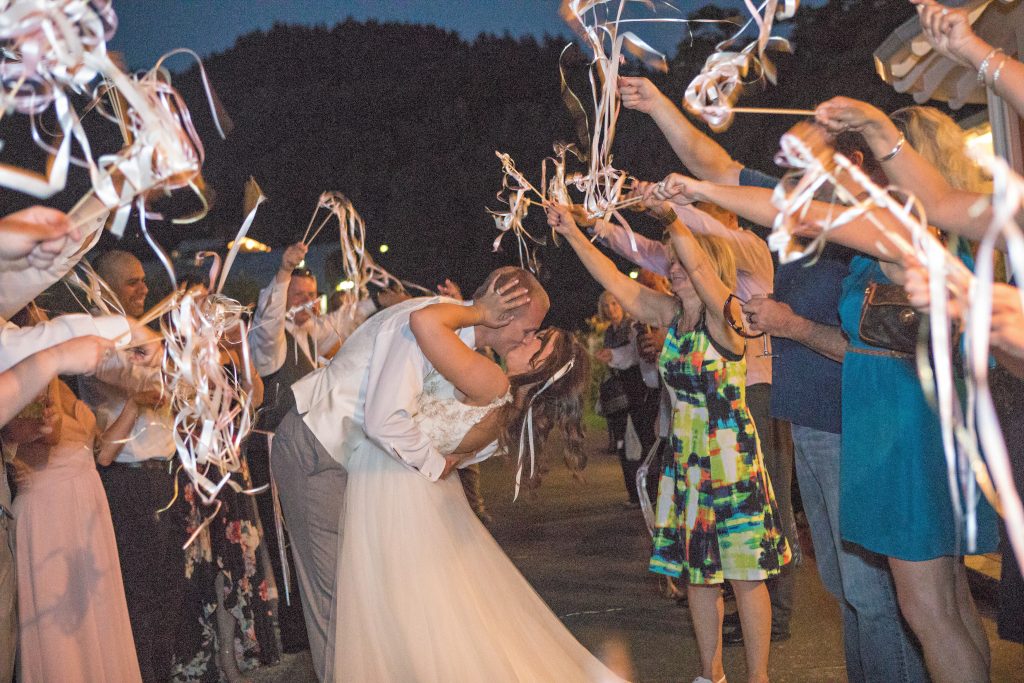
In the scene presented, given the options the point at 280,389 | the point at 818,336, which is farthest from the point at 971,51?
the point at 280,389

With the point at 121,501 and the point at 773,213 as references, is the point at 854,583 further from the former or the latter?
the point at 121,501

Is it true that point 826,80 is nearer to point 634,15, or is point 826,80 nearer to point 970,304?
point 634,15

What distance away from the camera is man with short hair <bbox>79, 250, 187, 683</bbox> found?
4.71 m

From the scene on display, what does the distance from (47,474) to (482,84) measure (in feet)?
101

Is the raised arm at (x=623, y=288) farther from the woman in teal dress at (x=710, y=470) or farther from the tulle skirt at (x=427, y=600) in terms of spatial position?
the tulle skirt at (x=427, y=600)

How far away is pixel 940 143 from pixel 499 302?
1718 millimetres

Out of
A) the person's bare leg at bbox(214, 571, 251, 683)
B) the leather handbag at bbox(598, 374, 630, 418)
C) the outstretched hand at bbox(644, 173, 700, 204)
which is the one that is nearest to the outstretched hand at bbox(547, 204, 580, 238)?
the outstretched hand at bbox(644, 173, 700, 204)

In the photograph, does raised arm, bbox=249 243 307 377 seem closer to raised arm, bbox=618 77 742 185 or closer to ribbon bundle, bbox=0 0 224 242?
raised arm, bbox=618 77 742 185

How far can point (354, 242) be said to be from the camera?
5.46 meters

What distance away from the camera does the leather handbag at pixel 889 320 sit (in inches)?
121

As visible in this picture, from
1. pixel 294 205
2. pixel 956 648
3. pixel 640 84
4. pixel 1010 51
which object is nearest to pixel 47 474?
pixel 640 84

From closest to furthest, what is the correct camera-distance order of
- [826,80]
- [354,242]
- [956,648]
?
[956,648], [354,242], [826,80]

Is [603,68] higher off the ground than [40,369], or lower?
higher

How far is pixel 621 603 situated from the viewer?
637cm
